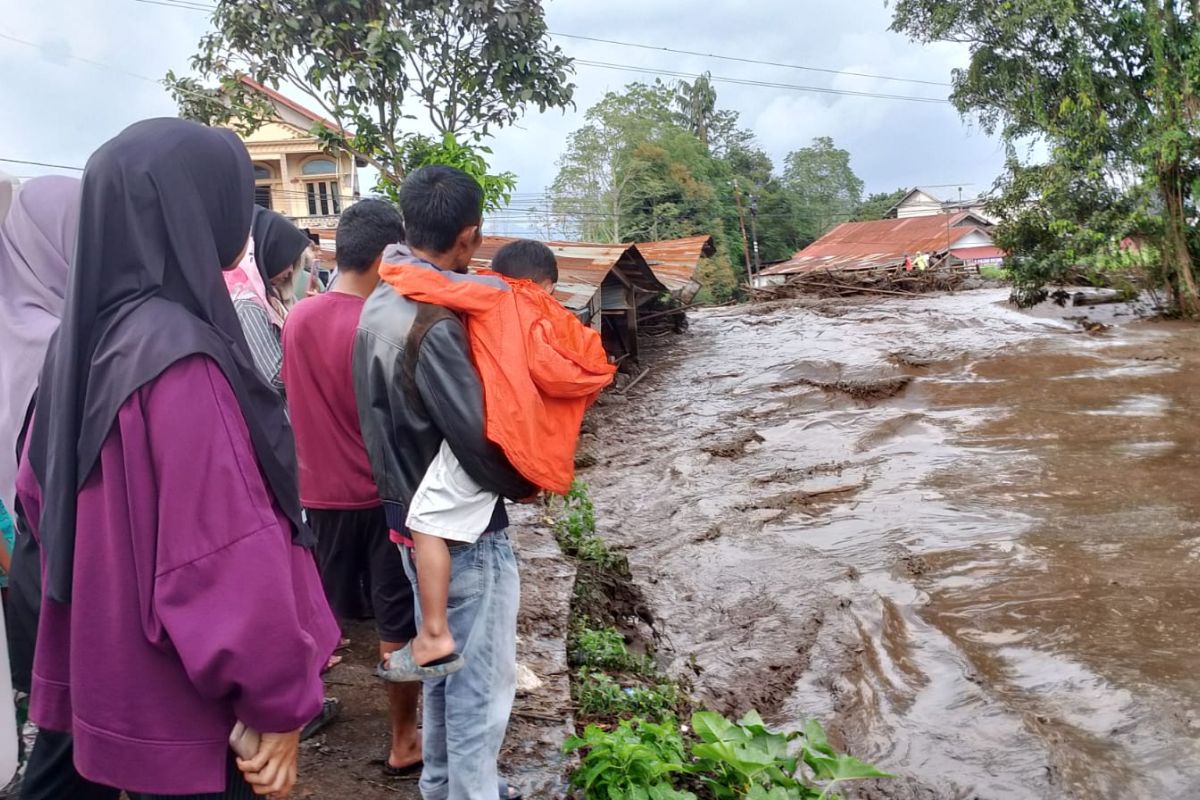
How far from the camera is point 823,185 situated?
183 feet

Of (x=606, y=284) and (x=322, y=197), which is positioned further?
(x=322, y=197)

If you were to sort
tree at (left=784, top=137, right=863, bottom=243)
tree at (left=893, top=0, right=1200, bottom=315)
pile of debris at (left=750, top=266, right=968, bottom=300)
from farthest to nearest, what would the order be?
tree at (left=784, top=137, right=863, bottom=243) < pile of debris at (left=750, top=266, right=968, bottom=300) < tree at (left=893, top=0, right=1200, bottom=315)

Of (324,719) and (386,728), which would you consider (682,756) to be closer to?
(386,728)

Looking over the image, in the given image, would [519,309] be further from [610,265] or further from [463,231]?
[610,265]

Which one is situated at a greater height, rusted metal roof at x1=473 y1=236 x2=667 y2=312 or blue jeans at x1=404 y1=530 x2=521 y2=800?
rusted metal roof at x1=473 y1=236 x2=667 y2=312

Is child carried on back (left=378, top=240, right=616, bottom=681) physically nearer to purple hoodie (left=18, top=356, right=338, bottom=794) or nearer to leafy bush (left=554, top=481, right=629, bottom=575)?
purple hoodie (left=18, top=356, right=338, bottom=794)

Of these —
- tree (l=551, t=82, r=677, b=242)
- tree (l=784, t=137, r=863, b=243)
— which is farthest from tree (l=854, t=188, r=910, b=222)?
tree (l=551, t=82, r=677, b=242)

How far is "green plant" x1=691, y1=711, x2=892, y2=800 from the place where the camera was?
106 inches

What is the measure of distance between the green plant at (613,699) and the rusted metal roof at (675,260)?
44.8ft

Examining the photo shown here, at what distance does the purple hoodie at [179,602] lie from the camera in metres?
1.27

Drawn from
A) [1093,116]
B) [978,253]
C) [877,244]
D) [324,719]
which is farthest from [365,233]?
[978,253]

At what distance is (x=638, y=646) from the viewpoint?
16.7 feet

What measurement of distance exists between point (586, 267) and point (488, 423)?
11116 millimetres

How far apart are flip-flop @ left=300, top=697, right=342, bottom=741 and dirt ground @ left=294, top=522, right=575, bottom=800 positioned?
2cm
